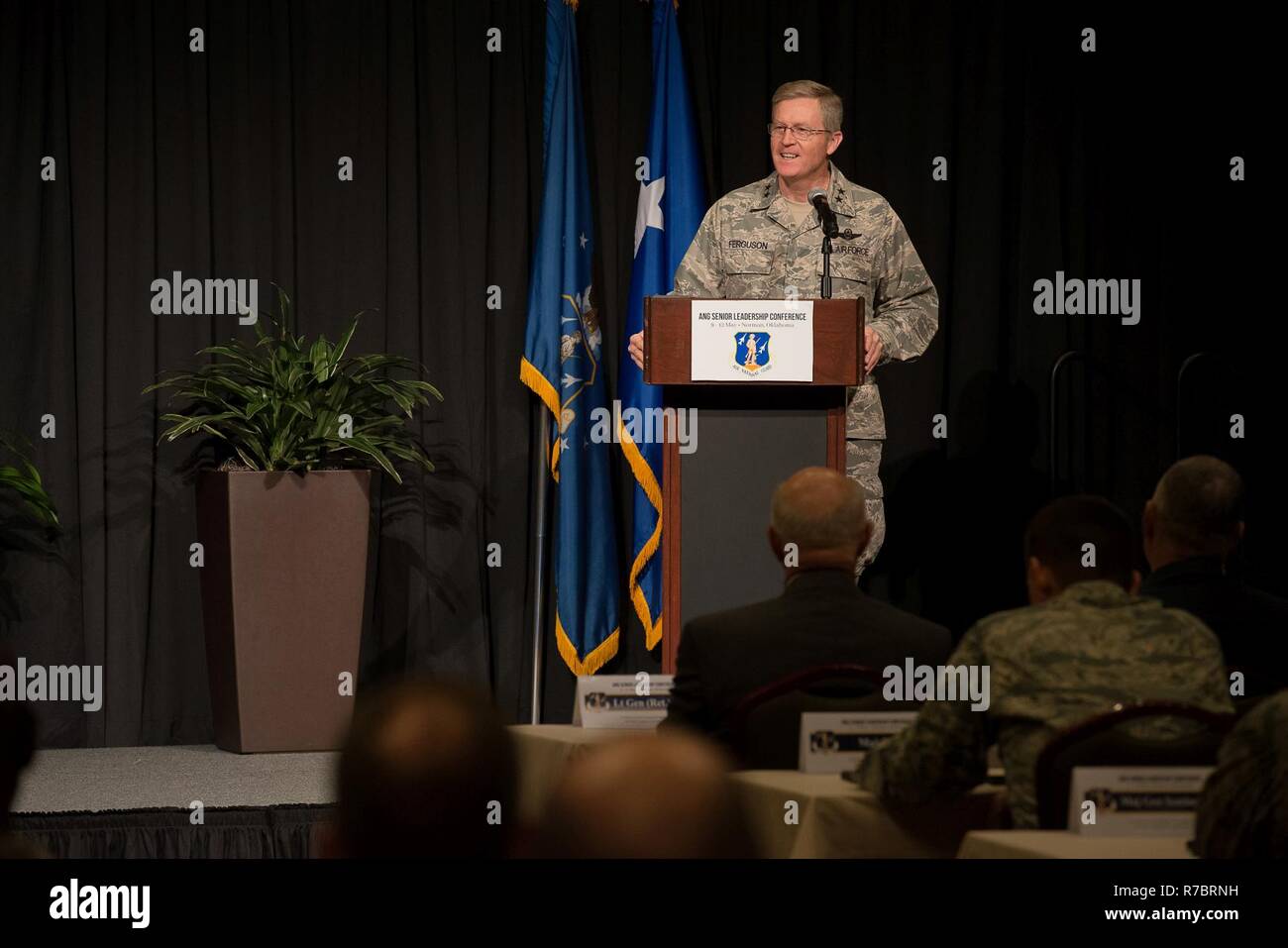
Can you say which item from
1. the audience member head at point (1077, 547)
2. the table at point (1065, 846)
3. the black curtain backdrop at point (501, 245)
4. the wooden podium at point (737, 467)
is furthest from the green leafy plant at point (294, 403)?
the table at point (1065, 846)

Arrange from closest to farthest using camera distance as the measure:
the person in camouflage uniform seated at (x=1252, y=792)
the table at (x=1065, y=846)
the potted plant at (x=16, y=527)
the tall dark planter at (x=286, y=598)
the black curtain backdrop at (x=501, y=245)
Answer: the person in camouflage uniform seated at (x=1252, y=792) → the table at (x=1065, y=846) → the tall dark planter at (x=286, y=598) → the potted plant at (x=16, y=527) → the black curtain backdrop at (x=501, y=245)

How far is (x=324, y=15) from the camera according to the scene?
6.00m

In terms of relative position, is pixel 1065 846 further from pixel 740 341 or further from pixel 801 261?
pixel 801 261

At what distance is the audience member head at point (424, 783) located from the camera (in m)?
1.49

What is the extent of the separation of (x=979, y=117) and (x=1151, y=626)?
434cm

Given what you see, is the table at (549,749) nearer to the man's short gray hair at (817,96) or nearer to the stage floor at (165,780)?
the stage floor at (165,780)

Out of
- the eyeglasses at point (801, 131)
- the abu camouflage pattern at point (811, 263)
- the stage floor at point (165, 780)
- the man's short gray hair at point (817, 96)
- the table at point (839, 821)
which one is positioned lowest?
the stage floor at point (165, 780)

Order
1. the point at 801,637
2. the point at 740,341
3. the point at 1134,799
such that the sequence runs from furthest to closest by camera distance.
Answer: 1. the point at 740,341
2. the point at 801,637
3. the point at 1134,799

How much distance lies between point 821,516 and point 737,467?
1.43 metres

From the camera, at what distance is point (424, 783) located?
149cm

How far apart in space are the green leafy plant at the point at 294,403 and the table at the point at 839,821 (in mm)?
3238

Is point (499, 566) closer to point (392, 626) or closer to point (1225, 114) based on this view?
point (392, 626)

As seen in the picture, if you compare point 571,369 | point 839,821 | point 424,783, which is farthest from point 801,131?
point 424,783
